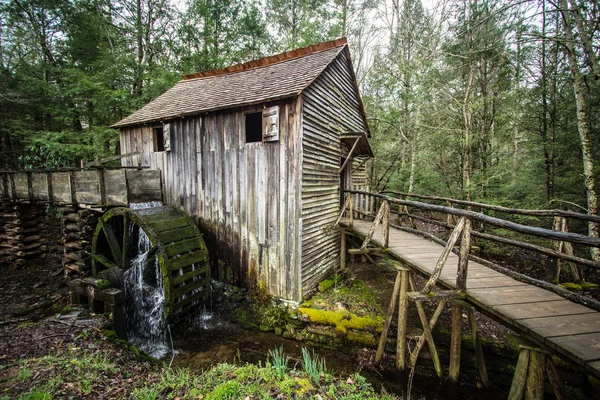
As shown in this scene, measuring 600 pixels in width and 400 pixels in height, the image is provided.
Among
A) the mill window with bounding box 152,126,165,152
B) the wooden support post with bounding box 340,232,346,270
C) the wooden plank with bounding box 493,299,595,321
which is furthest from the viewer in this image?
the wooden support post with bounding box 340,232,346,270

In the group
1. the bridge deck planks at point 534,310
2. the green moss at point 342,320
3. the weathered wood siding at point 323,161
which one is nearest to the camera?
the bridge deck planks at point 534,310

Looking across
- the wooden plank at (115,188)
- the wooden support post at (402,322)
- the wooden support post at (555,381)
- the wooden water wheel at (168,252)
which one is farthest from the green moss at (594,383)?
the wooden plank at (115,188)

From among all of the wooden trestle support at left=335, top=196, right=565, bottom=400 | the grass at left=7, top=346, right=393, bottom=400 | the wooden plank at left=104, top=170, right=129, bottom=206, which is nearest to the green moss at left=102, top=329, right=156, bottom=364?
the grass at left=7, top=346, right=393, bottom=400

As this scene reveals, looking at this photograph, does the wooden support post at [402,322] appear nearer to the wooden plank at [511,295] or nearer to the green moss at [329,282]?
the wooden plank at [511,295]

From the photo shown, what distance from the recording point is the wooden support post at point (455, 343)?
13.1 feet

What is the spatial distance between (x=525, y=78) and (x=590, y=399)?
10564 mm

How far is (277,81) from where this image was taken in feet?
21.8

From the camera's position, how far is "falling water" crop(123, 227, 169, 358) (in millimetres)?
5605

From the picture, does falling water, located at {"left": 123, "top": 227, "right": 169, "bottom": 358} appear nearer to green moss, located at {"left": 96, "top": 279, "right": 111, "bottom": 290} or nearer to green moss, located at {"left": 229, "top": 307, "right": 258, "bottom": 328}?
green moss, located at {"left": 96, "top": 279, "right": 111, "bottom": 290}

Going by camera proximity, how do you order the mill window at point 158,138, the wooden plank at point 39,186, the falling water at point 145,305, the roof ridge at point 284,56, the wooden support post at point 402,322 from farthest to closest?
the mill window at point 158,138, the roof ridge at point 284,56, the wooden plank at point 39,186, the falling water at point 145,305, the wooden support post at point 402,322

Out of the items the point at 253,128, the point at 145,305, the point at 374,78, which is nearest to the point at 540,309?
the point at 145,305

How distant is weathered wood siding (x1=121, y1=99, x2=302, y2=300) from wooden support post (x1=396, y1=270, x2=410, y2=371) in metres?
2.35

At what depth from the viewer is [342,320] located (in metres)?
5.62

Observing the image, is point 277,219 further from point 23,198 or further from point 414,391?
point 23,198
